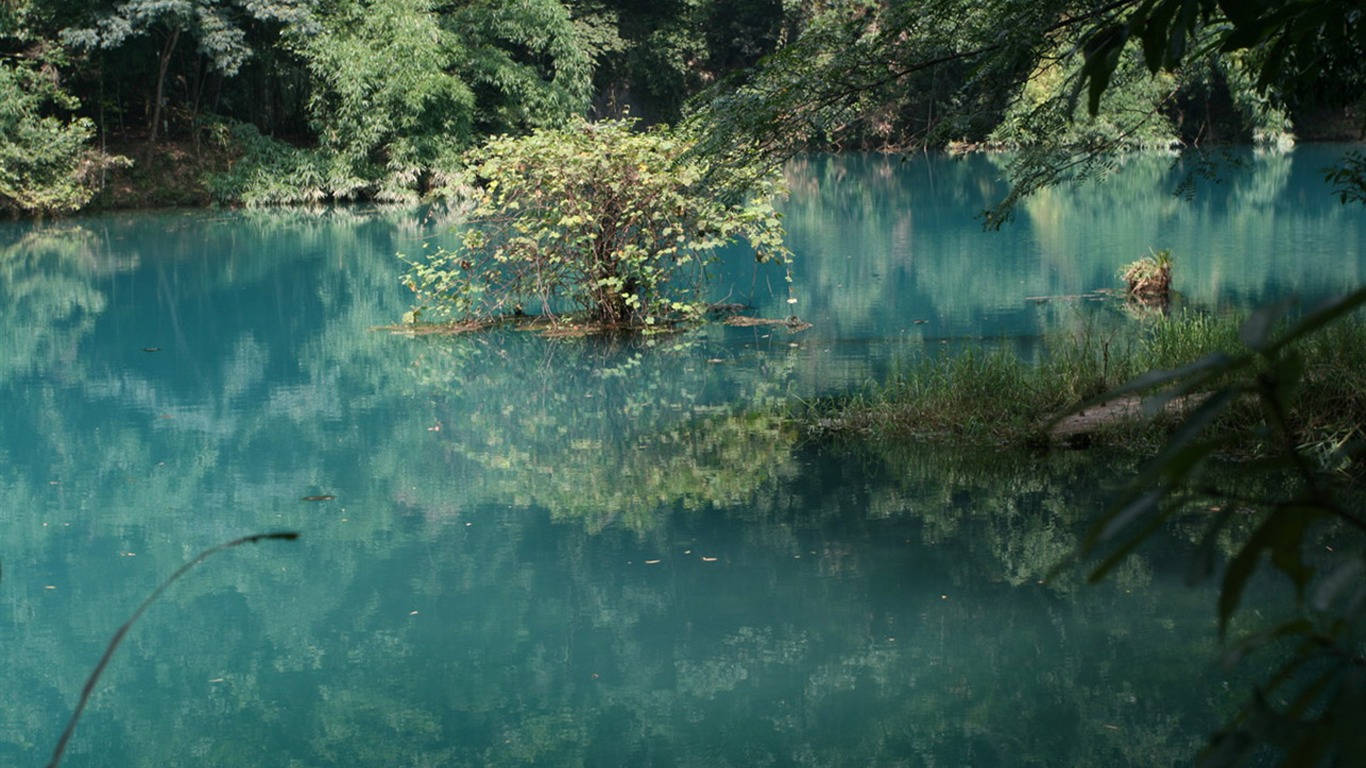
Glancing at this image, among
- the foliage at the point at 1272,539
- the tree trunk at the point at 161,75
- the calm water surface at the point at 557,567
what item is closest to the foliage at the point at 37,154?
the tree trunk at the point at 161,75

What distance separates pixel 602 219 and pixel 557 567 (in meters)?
6.27

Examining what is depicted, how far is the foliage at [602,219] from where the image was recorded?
1172cm

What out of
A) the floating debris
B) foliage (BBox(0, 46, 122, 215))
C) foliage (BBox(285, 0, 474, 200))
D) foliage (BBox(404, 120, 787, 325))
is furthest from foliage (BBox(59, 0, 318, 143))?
the floating debris

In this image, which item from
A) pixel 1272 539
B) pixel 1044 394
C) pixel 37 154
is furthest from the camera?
pixel 37 154

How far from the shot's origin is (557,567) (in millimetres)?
6254

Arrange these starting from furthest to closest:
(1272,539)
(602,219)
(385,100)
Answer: (385,100) < (602,219) < (1272,539)

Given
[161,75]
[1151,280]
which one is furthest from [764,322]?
[161,75]

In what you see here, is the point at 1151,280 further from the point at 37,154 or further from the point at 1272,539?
the point at 37,154

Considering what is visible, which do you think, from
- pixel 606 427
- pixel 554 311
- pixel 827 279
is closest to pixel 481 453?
pixel 606 427

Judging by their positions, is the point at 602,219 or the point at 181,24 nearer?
the point at 602,219

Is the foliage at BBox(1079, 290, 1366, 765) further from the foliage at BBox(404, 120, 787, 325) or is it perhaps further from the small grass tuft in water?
the foliage at BBox(404, 120, 787, 325)

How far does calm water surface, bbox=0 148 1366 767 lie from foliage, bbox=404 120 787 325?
611 millimetres

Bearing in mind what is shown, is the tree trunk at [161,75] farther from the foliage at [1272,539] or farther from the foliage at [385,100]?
the foliage at [1272,539]

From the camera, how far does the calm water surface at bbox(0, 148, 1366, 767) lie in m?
4.60
